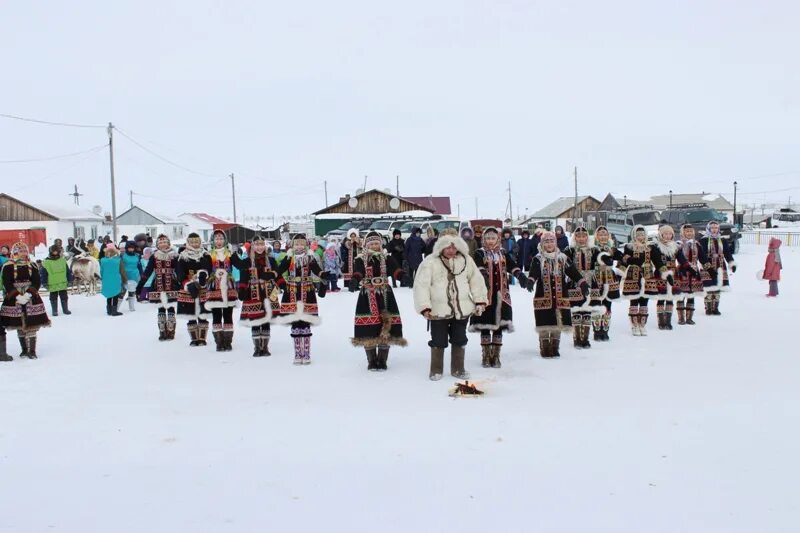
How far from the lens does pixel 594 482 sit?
4145mm

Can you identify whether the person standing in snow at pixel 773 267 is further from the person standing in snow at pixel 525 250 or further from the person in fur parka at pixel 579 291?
the person in fur parka at pixel 579 291

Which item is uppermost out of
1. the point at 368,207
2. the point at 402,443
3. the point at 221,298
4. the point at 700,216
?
the point at 368,207

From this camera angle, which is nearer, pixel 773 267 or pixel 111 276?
pixel 111 276

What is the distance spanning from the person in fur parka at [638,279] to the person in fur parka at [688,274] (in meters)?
0.83

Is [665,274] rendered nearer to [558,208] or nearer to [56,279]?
[56,279]

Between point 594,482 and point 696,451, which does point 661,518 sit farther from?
point 696,451

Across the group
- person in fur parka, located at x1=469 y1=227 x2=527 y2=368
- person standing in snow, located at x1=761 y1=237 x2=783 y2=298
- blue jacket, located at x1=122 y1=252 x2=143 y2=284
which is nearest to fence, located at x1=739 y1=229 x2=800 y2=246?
person standing in snow, located at x1=761 y1=237 x2=783 y2=298

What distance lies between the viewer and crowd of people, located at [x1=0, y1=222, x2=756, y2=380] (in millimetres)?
7012

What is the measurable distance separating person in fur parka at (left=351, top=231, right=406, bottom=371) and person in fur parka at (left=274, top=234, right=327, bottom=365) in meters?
0.65

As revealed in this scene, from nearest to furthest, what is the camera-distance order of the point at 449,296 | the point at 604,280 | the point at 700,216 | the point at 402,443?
the point at 402,443 → the point at 449,296 → the point at 604,280 → the point at 700,216

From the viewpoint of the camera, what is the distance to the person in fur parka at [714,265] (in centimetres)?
1116

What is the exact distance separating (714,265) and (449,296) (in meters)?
6.35

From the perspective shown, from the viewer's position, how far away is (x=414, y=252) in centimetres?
1753

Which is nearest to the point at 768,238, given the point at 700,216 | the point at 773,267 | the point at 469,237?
the point at 700,216
